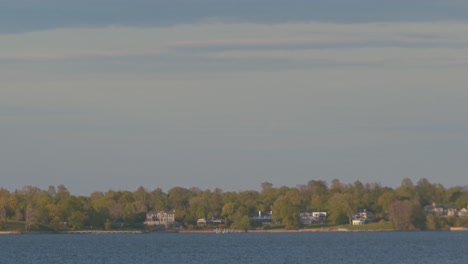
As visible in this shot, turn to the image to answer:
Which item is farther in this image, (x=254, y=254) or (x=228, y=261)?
(x=254, y=254)

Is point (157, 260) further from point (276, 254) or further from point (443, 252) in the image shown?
point (443, 252)

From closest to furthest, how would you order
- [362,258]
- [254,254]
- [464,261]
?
[464,261]
[362,258]
[254,254]

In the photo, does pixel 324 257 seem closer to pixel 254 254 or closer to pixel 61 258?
pixel 254 254

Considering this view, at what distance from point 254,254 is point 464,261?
2347 centimetres

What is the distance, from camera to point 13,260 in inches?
3895

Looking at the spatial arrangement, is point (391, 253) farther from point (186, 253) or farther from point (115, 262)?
point (115, 262)

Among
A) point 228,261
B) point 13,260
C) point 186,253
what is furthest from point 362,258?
point 13,260

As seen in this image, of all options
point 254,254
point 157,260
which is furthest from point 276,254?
point 157,260

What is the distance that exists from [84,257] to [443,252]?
34362 millimetres

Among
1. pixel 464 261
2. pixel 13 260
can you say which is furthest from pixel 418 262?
pixel 13 260

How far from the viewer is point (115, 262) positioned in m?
92.2

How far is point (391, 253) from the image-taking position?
108 m

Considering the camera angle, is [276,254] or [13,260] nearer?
[13,260]

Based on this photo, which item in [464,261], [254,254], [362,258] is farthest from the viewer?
[254,254]
